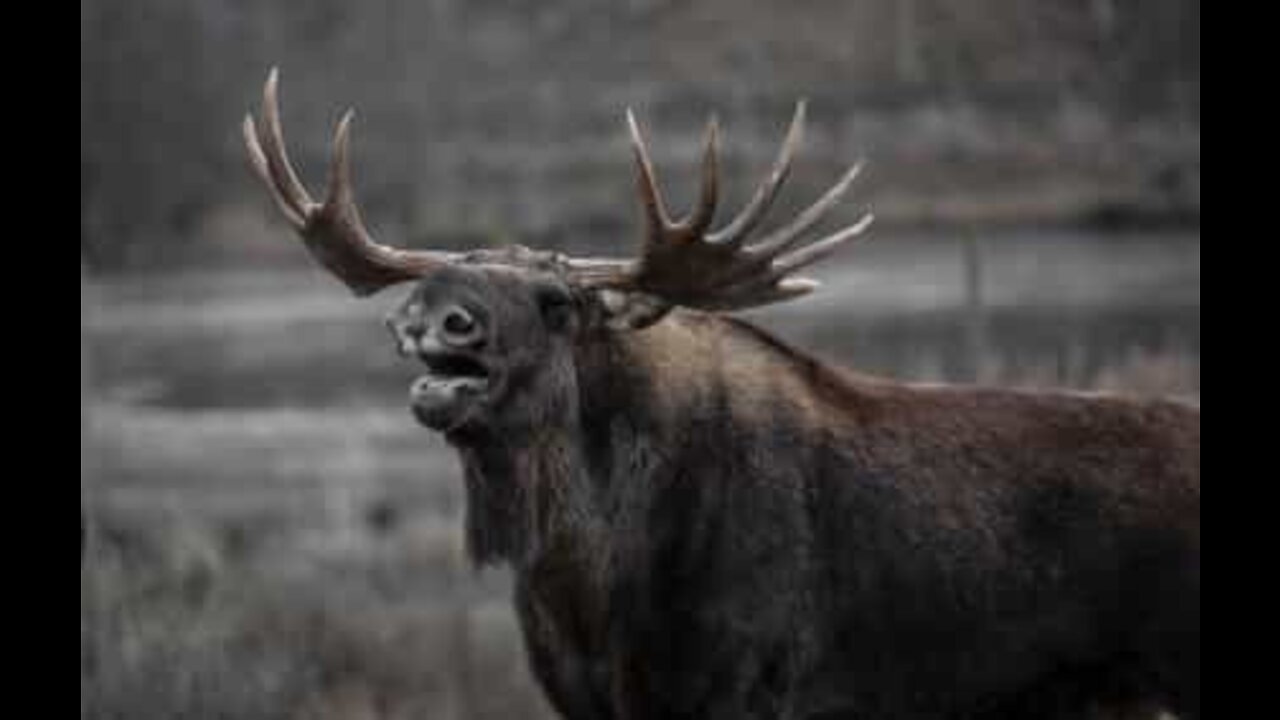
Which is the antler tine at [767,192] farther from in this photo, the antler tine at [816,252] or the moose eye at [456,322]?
the moose eye at [456,322]

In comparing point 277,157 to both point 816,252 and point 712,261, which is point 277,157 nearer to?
point 712,261

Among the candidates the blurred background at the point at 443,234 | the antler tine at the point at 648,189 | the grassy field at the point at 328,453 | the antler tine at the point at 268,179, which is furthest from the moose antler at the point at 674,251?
the blurred background at the point at 443,234

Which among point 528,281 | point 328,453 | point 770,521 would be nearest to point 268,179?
point 528,281

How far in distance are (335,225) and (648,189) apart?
1095 mm

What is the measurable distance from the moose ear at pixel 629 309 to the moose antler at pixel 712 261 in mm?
24

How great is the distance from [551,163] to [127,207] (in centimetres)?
605

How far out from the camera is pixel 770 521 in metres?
5.74

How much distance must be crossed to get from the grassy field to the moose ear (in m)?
2.63

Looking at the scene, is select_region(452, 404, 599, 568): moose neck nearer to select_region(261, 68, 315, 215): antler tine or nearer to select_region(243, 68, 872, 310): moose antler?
select_region(243, 68, 872, 310): moose antler

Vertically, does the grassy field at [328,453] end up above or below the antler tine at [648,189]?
below

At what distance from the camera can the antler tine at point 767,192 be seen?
536 centimetres

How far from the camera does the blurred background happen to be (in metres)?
9.89

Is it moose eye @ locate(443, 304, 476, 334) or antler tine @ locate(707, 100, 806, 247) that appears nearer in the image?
moose eye @ locate(443, 304, 476, 334)

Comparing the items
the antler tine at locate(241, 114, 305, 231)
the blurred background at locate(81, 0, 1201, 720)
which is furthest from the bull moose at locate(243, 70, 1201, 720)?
the blurred background at locate(81, 0, 1201, 720)
